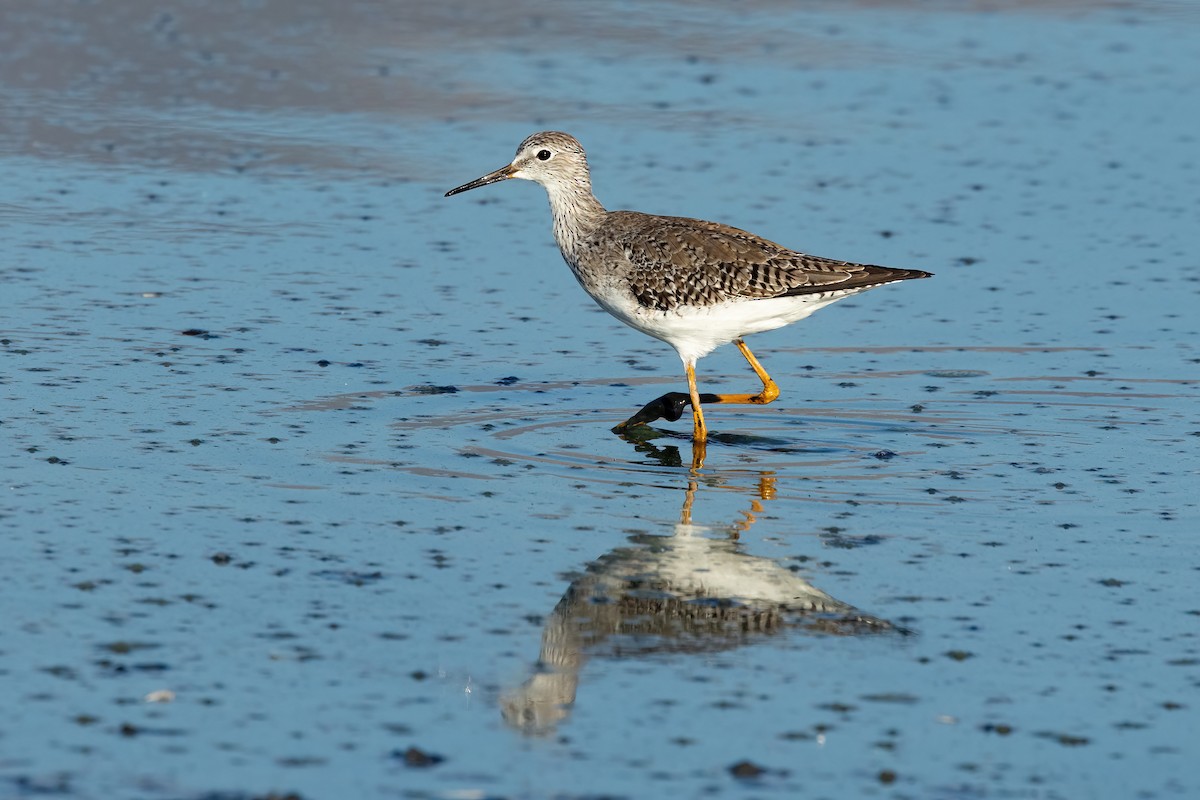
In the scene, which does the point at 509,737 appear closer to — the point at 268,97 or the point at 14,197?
the point at 14,197

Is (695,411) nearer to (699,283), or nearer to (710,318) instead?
(710,318)

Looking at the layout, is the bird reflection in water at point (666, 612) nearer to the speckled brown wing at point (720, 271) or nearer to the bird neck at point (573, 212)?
the speckled brown wing at point (720, 271)

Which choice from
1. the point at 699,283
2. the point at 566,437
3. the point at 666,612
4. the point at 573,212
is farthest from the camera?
the point at 573,212

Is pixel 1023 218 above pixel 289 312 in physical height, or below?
above

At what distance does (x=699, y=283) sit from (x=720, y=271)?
165 millimetres

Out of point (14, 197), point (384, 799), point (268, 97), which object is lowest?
point (384, 799)

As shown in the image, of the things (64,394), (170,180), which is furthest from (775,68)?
(64,394)

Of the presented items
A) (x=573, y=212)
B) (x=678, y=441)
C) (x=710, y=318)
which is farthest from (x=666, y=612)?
(x=573, y=212)

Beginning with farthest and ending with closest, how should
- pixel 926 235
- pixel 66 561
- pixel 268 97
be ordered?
pixel 268 97, pixel 926 235, pixel 66 561

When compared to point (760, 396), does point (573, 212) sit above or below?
above

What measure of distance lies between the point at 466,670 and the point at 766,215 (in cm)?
839

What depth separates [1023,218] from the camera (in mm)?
15344

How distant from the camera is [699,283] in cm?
1082

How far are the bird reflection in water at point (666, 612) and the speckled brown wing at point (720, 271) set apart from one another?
7.40 ft
